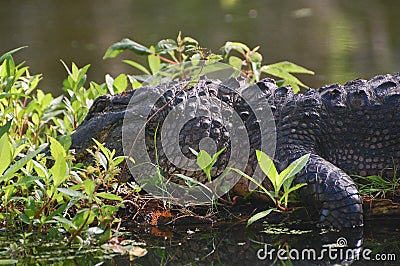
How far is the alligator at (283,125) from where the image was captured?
12.9 feet

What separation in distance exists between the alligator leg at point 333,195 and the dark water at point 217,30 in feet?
8.96

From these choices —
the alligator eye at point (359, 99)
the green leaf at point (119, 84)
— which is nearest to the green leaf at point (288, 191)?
the alligator eye at point (359, 99)

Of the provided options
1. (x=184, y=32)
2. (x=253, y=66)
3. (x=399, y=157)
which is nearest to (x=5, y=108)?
(x=253, y=66)

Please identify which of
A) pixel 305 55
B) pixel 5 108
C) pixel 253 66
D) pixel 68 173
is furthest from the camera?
pixel 305 55

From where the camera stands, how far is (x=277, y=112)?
4.10 m

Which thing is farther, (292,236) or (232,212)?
(232,212)

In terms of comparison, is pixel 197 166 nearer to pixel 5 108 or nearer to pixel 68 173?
pixel 68 173

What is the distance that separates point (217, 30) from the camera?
9.52 meters

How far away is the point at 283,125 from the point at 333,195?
55cm

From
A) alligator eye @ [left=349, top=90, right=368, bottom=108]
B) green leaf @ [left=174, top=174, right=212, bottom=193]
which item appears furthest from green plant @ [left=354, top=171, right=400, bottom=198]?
green leaf @ [left=174, top=174, right=212, bottom=193]

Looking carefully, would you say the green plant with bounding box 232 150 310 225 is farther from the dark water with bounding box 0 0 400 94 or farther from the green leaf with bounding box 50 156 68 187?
the dark water with bounding box 0 0 400 94

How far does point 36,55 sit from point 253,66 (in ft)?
14.1

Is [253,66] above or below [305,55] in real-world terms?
above

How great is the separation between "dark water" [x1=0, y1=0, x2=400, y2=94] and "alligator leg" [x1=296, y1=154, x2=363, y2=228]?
2732 mm
